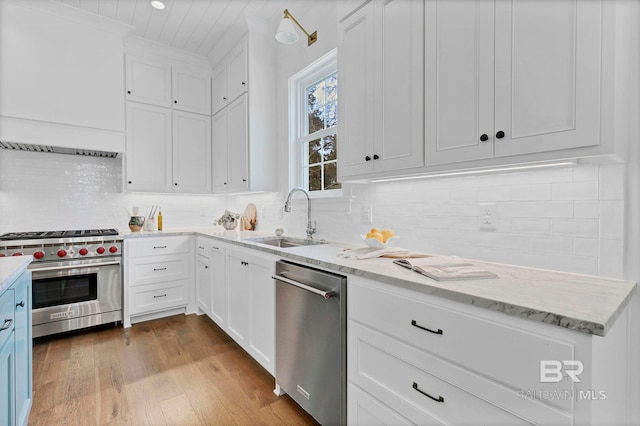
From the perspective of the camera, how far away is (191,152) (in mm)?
3643

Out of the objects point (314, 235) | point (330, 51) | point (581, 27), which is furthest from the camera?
point (314, 235)

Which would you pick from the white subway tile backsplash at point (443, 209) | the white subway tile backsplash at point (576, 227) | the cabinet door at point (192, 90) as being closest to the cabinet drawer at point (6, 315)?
the white subway tile backsplash at point (443, 209)

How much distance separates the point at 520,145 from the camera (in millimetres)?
1135

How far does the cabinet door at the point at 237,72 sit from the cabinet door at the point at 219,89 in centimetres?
11

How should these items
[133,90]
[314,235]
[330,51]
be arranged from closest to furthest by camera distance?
1. [330,51]
2. [314,235]
3. [133,90]

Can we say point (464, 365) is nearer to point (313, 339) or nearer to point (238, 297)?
point (313, 339)

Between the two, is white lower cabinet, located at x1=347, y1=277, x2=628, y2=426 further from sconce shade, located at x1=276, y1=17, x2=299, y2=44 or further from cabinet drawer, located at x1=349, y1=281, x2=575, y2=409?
sconce shade, located at x1=276, y1=17, x2=299, y2=44

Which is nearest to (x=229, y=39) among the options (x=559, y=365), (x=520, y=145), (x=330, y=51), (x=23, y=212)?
(x=330, y=51)

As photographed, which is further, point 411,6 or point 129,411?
point 129,411

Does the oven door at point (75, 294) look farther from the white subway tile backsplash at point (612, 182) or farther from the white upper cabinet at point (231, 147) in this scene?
the white subway tile backsplash at point (612, 182)

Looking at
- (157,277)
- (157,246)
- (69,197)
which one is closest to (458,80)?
(157,246)

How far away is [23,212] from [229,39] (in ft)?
8.72

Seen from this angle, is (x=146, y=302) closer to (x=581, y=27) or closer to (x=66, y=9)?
(x=66, y=9)

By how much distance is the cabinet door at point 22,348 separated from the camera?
1.32 m
